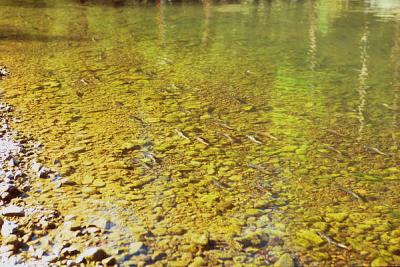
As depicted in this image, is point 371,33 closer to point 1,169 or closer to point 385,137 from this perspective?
point 385,137

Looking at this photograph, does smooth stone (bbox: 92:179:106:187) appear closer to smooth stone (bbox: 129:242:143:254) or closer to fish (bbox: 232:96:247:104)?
smooth stone (bbox: 129:242:143:254)

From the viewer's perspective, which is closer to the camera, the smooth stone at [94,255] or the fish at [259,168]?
the smooth stone at [94,255]

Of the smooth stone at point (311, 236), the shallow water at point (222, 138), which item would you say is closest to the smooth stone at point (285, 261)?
the shallow water at point (222, 138)

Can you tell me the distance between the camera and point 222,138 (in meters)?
5.46

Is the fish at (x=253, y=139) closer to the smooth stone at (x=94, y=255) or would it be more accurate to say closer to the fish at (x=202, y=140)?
the fish at (x=202, y=140)

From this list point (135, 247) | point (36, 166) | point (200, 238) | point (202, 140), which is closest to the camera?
point (135, 247)

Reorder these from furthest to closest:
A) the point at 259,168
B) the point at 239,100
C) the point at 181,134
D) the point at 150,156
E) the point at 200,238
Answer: the point at 239,100 → the point at 181,134 → the point at 150,156 → the point at 259,168 → the point at 200,238

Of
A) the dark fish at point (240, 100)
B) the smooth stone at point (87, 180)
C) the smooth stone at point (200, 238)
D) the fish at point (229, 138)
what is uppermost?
the dark fish at point (240, 100)

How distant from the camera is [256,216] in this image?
12.4 feet

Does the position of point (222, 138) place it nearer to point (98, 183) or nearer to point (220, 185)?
point (220, 185)

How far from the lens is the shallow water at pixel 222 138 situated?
3.52 metres

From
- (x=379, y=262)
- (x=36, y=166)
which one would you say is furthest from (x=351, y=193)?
(x=36, y=166)

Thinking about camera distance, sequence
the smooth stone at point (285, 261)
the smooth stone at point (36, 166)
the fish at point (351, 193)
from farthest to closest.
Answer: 1. the smooth stone at point (36, 166)
2. the fish at point (351, 193)
3. the smooth stone at point (285, 261)

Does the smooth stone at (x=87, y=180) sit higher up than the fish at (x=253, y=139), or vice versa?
the smooth stone at (x=87, y=180)
